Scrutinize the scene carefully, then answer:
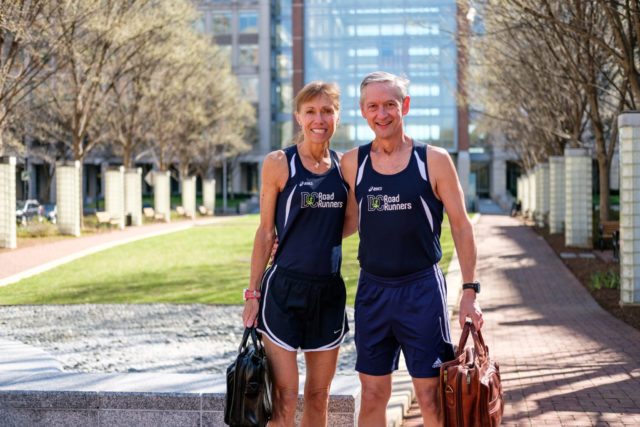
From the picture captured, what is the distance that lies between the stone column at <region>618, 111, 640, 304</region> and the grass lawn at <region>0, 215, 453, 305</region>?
441 cm

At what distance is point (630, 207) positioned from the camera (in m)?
12.1

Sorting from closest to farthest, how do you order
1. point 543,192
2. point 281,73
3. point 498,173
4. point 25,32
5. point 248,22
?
point 25,32 → point 543,192 → point 498,173 → point 248,22 → point 281,73

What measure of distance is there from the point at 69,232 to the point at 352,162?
25.2 metres

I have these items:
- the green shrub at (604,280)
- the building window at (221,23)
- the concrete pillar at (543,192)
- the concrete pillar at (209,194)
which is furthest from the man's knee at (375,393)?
the building window at (221,23)

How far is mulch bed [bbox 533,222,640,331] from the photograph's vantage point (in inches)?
443

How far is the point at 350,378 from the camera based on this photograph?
4863 mm

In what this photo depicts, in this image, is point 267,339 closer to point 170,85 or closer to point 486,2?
point 486,2

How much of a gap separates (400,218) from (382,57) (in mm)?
62753

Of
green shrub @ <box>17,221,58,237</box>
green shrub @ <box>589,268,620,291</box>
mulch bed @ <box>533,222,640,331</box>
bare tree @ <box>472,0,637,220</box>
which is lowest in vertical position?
mulch bed @ <box>533,222,640,331</box>

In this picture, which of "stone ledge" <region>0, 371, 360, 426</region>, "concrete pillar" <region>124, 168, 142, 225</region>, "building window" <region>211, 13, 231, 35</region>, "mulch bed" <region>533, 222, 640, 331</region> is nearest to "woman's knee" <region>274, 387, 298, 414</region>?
"stone ledge" <region>0, 371, 360, 426</region>

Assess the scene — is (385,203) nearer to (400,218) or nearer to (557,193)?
(400,218)

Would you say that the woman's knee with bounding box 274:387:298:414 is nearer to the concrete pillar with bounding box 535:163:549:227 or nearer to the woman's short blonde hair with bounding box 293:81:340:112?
the woman's short blonde hair with bounding box 293:81:340:112

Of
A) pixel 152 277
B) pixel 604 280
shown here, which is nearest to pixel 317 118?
pixel 604 280

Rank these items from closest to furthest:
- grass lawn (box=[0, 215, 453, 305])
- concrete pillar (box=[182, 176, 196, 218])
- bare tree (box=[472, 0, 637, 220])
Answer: grass lawn (box=[0, 215, 453, 305]) → bare tree (box=[472, 0, 637, 220]) → concrete pillar (box=[182, 176, 196, 218])
